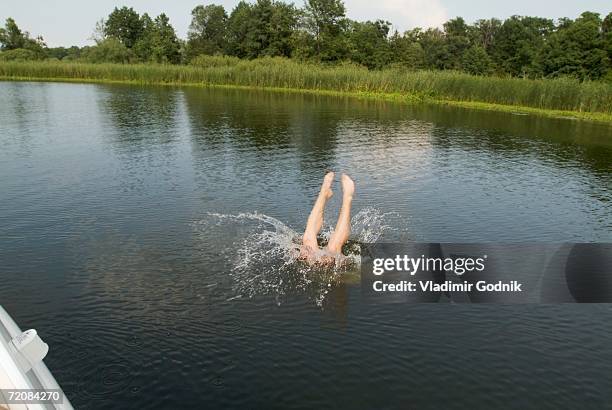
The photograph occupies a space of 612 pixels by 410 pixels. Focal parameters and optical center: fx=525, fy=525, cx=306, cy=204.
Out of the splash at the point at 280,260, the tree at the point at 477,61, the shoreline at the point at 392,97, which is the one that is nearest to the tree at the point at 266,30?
the shoreline at the point at 392,97

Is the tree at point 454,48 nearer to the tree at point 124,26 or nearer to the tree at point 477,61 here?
the tree at point 477,61

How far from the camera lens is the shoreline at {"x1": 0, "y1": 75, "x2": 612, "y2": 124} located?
45250 mm

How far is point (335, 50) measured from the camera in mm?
90000

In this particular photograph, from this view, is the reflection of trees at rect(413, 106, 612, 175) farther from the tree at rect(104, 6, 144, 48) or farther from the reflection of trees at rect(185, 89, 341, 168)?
the tree at rect(104, 6, 144, 48)

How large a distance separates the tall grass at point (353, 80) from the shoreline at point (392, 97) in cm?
50

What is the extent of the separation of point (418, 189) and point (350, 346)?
12.3 m

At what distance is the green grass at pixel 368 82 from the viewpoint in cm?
4703

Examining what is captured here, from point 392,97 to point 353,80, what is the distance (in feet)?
22.9

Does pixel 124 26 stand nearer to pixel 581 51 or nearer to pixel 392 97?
pixel 392 97

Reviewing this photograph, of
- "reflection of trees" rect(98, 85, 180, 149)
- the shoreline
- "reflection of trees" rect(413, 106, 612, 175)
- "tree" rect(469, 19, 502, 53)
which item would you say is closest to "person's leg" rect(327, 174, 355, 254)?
"reflection of trees" rect(98, 85, 180, 149)

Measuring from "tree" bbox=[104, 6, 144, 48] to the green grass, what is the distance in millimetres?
49402

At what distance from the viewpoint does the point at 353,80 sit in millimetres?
64250

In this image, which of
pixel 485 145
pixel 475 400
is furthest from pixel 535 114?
pixel 475 400

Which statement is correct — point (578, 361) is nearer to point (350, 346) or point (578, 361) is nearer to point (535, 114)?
point (350, 346)
